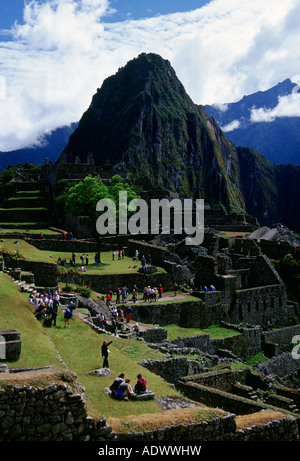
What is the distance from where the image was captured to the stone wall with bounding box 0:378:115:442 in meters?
8.49

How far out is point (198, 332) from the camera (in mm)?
30281

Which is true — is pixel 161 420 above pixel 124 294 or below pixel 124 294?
above

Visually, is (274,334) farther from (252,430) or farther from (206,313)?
(252,430)

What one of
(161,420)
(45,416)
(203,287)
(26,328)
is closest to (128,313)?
(203,287)

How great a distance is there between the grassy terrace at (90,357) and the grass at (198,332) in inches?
303

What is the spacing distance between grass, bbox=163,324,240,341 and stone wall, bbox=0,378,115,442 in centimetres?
1874

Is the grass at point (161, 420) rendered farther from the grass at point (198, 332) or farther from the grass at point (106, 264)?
the grass at point (106, 264)

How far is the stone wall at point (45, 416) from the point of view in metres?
8.49

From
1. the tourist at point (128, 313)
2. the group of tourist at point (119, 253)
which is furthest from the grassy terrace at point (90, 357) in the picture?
the group of tourist at point (119, 253)

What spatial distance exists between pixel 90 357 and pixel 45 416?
25.0 feet

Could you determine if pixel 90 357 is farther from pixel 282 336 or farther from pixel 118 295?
pixel 282 336

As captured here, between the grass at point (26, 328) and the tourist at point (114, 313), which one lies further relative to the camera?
the tourist at point (114, 313)

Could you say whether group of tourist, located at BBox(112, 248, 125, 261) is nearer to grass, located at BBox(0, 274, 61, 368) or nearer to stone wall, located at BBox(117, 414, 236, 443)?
grass, located at BBox(0, 274, 61, 368)

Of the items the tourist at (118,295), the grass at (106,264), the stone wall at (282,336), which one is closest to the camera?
the tourist at (118,295)
